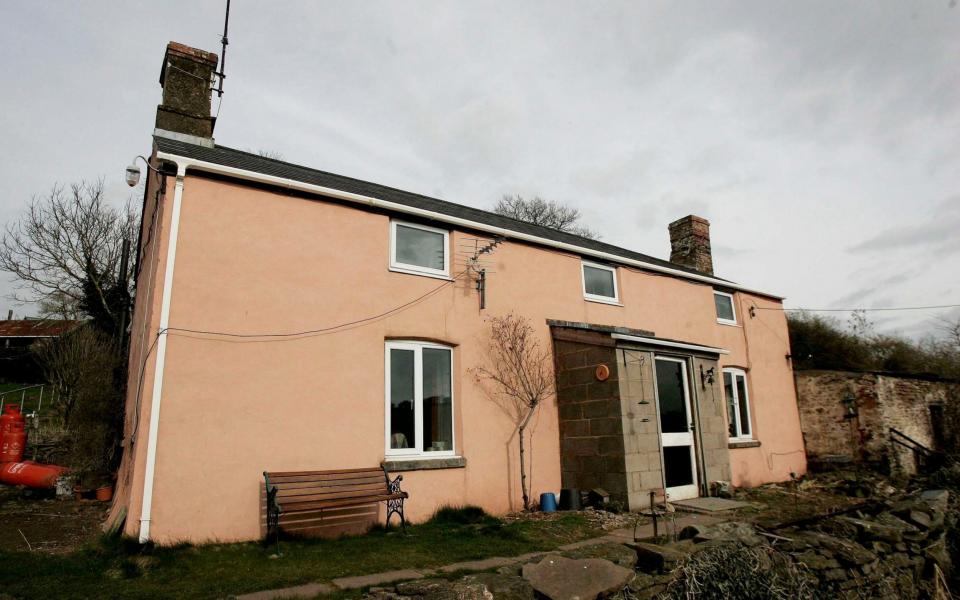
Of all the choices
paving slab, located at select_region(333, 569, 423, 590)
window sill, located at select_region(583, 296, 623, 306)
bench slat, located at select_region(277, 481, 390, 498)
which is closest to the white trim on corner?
window sill, located at select_region(583, 296, 623, 306)

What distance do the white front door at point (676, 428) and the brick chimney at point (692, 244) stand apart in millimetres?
7246

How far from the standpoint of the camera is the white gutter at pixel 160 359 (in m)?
6.01

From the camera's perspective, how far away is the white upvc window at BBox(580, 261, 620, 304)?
37.6ft

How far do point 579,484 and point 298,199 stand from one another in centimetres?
630

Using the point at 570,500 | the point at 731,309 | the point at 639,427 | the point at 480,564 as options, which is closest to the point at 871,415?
the point at 731,309

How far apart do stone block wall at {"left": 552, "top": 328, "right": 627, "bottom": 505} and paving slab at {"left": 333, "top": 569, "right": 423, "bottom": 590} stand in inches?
179

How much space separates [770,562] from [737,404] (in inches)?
307

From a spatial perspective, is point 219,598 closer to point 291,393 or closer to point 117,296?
point 291,393

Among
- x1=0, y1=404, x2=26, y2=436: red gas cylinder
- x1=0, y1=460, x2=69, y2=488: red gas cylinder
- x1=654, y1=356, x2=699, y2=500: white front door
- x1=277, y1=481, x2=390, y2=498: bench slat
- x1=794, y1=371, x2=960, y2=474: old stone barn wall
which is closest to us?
x1=277, y1=481, x2=390, y2=498: bench slat

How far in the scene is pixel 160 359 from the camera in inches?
254

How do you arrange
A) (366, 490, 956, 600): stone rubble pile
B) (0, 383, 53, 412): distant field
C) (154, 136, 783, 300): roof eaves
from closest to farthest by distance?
(366, 490, 956, 600): stone rubble pile < (154, 136, 783, 300): roof eaves < (0, 383, 53, 412): distant field

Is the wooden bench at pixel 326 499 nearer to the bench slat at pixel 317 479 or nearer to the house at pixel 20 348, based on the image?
the bench slat at pixel 317 479

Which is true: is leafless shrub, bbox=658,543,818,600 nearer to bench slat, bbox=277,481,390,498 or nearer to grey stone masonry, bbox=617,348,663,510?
grey stone masonry, bbox=617,348,663,510

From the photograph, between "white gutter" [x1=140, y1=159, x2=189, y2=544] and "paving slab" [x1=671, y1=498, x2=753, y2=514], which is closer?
"white gutter" [x1=140, y1=159, x2=189, y2=544]
